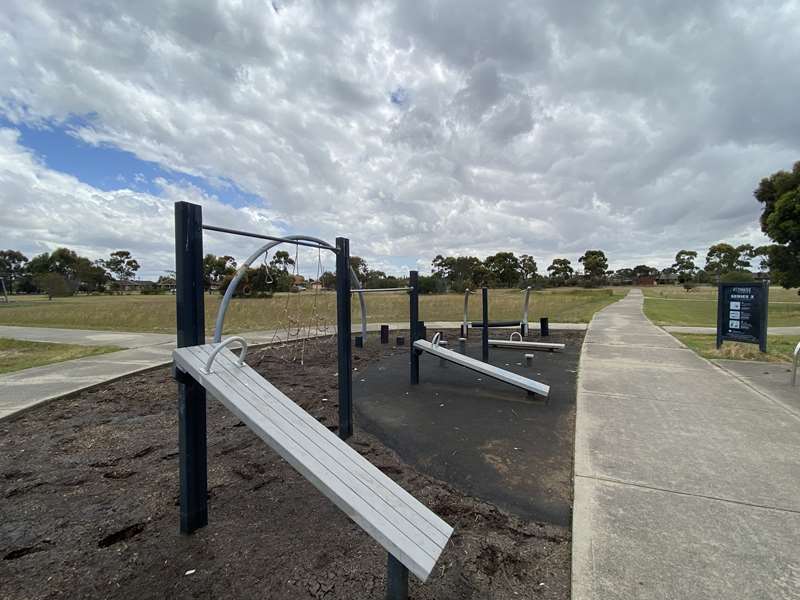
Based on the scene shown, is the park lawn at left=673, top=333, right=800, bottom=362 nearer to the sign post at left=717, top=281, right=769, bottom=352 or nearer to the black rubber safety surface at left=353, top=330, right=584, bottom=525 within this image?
the sign post at left=717, top=281, right=769, bottom=352

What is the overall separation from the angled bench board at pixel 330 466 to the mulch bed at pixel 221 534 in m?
0.37

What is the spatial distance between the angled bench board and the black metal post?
15 cm

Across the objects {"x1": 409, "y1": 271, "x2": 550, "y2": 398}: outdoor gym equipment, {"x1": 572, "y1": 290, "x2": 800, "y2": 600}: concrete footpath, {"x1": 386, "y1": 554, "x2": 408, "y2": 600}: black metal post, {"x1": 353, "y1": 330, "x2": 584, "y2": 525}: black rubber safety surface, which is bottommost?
{"x1": 353, "y1": 330, "x2": 584, "y2": 525}: black rubber safety surface

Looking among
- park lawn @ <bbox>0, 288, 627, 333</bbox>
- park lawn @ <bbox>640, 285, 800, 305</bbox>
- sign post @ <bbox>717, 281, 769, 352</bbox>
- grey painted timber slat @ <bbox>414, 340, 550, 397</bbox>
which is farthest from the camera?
park lawn @ <bbox>640, 285, 800, 305</bbox>

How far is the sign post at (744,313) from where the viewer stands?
7379 millimetres

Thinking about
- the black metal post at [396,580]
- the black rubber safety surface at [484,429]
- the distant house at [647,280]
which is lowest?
the black rubber safety surface at [484,429]

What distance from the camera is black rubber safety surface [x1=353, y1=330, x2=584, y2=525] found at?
2.80 m

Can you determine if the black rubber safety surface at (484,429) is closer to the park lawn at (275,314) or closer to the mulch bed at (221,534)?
the mulch bed at (221,534)

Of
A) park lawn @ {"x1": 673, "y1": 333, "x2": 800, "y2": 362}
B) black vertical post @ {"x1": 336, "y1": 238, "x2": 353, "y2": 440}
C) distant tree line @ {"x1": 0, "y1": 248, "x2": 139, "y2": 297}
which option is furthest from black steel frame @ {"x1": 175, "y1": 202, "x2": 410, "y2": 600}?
distant tree line @ {"x1": 0, "y1": 248, "x2": 139, "y2": 297}

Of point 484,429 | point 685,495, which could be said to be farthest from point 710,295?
point 685,495

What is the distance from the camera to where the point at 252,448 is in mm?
3521

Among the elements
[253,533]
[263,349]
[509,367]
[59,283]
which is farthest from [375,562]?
[59,283]

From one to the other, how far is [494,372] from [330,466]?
11.9 ft

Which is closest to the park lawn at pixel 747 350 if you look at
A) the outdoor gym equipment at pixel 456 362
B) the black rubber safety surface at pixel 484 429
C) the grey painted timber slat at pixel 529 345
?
the grey painted timber slat at pixel 529 345
